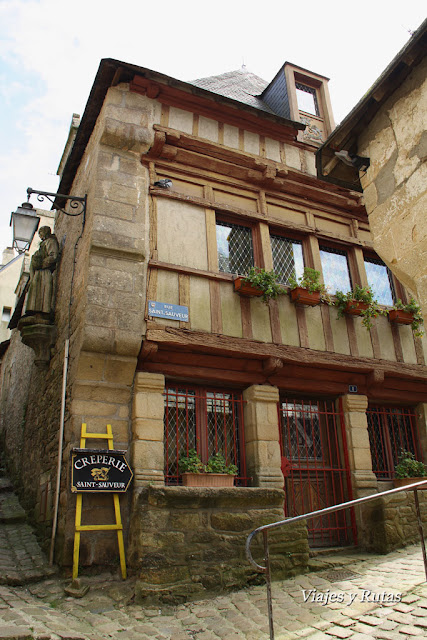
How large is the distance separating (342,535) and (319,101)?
6.74 meters

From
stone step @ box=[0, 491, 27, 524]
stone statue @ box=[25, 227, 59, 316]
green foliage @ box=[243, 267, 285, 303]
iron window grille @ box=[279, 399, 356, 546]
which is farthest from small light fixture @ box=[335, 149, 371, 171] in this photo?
stone step @ box=[0, 491, 27, 524]

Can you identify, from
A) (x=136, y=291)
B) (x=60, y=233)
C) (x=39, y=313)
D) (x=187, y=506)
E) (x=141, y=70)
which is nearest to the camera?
(x=187, y=506)

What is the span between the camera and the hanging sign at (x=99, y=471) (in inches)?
190

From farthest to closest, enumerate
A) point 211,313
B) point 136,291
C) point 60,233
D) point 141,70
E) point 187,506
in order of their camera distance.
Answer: point 60,233 → point 141,70 → point 211,313 → point 136,291 → point 187,506

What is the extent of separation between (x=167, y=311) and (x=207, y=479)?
6.03 ft

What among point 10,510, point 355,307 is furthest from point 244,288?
point 10,510

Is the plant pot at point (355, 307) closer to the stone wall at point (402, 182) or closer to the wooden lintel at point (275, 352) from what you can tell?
the wooden lintel at point (275, 352)

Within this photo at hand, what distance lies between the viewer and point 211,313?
19.5ft

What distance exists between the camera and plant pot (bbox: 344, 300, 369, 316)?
6.73 metres

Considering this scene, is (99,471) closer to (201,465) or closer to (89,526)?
(89,526)

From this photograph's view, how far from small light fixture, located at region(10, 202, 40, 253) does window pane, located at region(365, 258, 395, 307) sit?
4.85 m

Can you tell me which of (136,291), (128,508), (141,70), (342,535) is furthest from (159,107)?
(342,535)

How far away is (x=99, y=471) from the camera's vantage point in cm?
490

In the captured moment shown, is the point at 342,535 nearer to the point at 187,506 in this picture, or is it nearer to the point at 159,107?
the point at 187,506
